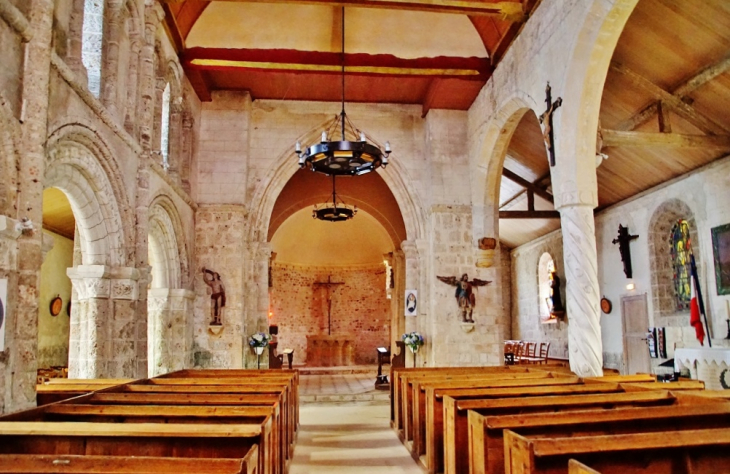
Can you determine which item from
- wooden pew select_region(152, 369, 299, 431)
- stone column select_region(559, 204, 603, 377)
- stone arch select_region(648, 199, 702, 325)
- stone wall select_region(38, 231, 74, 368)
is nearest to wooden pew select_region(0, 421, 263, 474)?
wooden pew select_region(152, 369, 299, 431)

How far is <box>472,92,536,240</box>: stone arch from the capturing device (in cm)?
1030

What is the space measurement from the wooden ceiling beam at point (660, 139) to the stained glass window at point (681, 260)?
235cm

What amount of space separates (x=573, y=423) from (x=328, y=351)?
15.9 metres

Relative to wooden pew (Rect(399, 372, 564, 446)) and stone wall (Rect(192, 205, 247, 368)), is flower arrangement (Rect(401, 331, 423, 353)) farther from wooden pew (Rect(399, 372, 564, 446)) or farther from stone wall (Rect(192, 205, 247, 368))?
wooden pew (Rect(399, 372, 564, 446))

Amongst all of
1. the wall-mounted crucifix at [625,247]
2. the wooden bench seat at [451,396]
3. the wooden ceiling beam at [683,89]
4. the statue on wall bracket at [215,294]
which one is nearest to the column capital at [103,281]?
the statue on wall bracket at [215,294]

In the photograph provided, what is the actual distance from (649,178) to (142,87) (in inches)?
378

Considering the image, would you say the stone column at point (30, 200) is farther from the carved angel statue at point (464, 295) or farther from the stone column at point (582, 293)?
the carved angel statue at point (464, 295)

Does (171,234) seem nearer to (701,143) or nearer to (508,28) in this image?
(508,28)

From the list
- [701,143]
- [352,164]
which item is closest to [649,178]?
[701,143]

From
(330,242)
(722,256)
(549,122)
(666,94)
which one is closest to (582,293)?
(549,122)

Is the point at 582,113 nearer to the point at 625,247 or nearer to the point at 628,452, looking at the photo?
the point at 628,452

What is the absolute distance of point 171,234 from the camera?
33.6 ft

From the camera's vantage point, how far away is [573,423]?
3643 millimetres

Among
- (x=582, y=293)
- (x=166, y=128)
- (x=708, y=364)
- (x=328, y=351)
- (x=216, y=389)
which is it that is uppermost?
(x=166, y=128)
